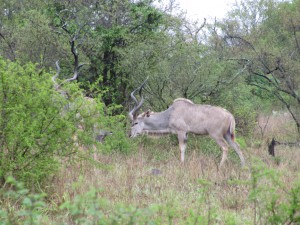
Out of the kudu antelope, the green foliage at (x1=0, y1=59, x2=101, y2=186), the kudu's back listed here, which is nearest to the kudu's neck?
the kudu antelope

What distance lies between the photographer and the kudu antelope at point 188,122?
8.41 metres

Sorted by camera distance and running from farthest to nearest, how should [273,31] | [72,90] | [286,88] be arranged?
[273,31]
[286,88]
[72,90]

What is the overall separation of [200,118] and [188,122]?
0.30m

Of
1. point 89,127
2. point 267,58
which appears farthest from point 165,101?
point 89,127

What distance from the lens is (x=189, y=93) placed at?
9625mm

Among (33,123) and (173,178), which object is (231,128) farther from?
(33,123)

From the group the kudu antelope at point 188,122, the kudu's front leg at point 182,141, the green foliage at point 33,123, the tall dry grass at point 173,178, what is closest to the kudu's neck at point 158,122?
the kudu antelope at point 188,122

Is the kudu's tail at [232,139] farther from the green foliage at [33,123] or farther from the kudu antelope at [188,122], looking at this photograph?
the green foliage at [33,123]

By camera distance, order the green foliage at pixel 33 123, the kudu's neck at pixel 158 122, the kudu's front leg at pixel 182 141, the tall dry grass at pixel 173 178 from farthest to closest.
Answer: the kudu's neck at pixel 158 122
the kudu's front leg at pixel 182 141
the tall dry grass at pixel 173 178
the green foliage at pixel 33 123

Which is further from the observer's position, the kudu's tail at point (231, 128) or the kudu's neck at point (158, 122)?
the kudu's neck at point (158, 122)

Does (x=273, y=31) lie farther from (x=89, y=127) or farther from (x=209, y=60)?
(x=89, y=127)

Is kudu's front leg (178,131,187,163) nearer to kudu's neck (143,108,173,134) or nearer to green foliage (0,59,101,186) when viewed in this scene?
kudu's neck (143,108,173,134)

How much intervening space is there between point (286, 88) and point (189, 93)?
262cm

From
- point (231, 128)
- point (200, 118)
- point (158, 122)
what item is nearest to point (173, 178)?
point (231, 128)
